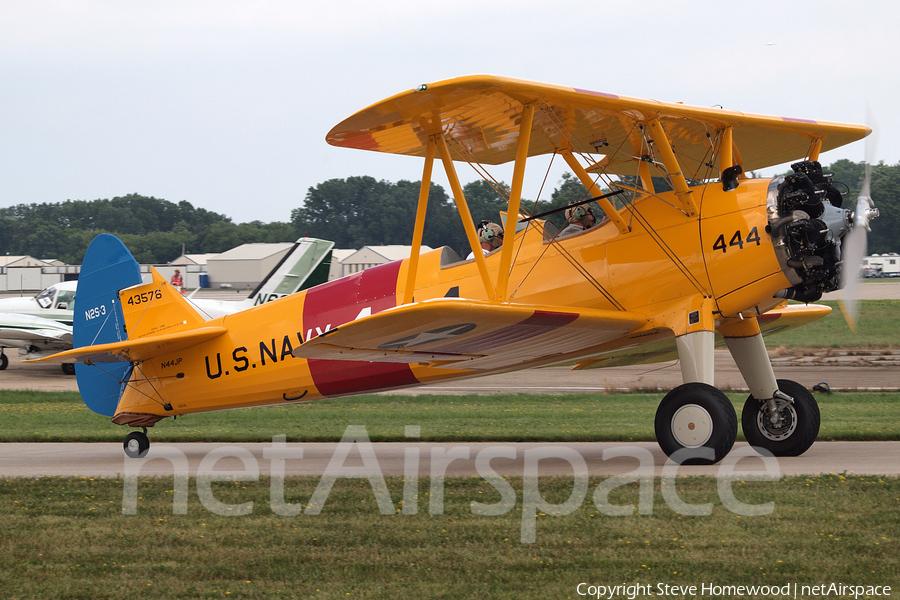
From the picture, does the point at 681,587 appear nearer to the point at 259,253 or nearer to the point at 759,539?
the point at 759,539

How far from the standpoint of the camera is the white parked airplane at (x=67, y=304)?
20.2 metres

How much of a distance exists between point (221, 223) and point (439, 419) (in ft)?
338

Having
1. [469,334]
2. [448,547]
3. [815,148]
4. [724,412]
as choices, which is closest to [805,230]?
[724,412]

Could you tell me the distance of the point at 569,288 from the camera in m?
8.88

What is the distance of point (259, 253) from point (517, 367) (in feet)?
230

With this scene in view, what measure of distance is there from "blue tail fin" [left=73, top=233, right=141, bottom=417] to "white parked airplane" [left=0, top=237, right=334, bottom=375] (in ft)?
24.7

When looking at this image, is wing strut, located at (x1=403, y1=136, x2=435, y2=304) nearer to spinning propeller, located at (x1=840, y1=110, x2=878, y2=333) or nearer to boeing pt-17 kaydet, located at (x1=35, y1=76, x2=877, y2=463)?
boeing pt-17 kaydet, located at (x1=35, y1=76, x2=877, y2=463)

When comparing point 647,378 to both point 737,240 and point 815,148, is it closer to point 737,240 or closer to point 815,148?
point 815,148

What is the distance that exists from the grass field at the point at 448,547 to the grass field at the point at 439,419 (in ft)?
14.7

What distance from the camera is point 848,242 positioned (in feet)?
28.2

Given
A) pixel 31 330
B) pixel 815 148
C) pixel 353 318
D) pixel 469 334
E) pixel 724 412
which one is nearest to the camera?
pixel 724 412

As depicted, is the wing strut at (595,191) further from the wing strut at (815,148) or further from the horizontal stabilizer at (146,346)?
the horizontal stabilizer at (146,346)

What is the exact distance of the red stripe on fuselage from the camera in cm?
1004

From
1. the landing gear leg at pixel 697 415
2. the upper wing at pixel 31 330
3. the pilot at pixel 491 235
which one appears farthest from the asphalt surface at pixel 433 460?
the upper wing at pixel 31 330
